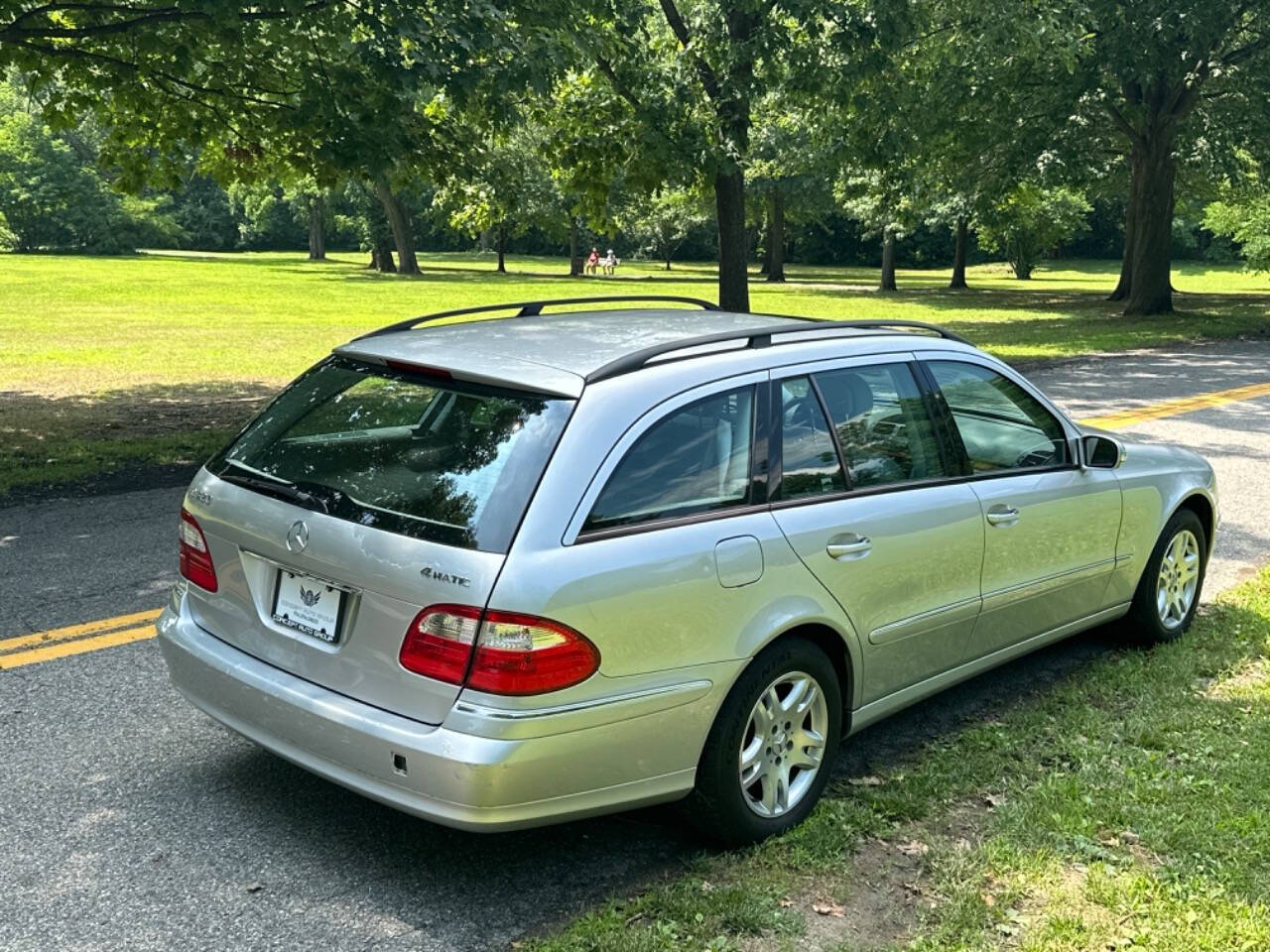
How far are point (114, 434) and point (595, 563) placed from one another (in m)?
9.42

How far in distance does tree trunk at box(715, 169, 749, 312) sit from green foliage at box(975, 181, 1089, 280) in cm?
2067

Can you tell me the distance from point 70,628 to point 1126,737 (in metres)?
4.59

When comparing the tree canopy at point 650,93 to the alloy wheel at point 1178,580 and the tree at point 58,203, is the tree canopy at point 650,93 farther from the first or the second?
the tree at point 58,203

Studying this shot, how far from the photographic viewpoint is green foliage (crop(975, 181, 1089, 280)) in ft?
138

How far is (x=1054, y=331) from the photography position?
2462 centimetres

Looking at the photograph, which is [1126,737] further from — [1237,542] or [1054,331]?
[1054,331]

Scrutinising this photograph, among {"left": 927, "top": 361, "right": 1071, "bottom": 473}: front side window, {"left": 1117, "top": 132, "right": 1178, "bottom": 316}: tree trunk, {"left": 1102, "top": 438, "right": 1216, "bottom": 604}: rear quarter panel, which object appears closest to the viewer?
{"left": 927, "top": 361, "right": 1071, "bottom": 473}: front side window

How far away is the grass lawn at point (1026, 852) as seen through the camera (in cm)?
333

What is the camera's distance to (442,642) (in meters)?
3.28

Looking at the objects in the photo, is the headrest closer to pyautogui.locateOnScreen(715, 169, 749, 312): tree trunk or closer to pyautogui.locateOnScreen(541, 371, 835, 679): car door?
pyautogui.locateOnScreen(541, 371, 835, 679): car door

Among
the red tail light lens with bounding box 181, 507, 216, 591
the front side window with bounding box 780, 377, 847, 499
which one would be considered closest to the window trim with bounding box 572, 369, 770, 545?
the front side window with bounding box 780, 377, 847, 499

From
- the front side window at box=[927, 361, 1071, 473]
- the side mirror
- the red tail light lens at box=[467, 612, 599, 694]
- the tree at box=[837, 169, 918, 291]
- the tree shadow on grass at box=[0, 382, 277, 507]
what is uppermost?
the tree at box=[837, 169, 918, 291]

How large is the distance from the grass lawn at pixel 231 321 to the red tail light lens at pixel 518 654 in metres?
6.98

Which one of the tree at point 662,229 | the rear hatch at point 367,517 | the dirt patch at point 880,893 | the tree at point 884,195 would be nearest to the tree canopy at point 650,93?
the tree at point 884,195
